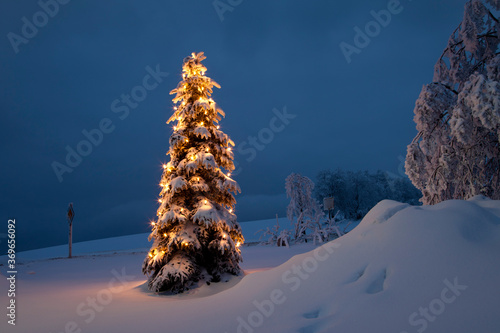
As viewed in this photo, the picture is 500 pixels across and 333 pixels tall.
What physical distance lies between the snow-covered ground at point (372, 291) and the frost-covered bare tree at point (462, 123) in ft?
8.88

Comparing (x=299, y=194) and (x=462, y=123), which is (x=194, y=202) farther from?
(x=299, y=194)

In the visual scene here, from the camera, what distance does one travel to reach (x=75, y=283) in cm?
948

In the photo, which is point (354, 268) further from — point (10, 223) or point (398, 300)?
point (10, 223)

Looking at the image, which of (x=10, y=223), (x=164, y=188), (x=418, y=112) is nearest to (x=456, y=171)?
(x=418, y=112)

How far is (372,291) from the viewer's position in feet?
10.8

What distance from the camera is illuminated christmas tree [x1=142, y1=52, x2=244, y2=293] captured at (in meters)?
7.88

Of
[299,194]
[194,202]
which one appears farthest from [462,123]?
[299,194]

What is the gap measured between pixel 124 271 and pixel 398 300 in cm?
1208

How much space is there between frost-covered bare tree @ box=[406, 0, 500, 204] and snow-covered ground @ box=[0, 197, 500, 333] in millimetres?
2706

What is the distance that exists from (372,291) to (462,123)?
525cm

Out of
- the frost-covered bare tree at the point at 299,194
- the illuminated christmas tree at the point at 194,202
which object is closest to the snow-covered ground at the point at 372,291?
the illuminated christmas tree at the point at 194,202

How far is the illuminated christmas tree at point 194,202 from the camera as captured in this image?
25.9 ft

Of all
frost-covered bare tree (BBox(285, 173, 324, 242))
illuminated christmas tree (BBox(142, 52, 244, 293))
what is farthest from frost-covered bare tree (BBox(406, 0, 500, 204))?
frost-covered bare tree (BBox(285, 173, 324, 242))

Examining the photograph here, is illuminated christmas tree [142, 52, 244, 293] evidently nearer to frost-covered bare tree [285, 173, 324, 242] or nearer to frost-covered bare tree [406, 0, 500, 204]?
frost-covered bare tree [406, 0, 500, 204]
